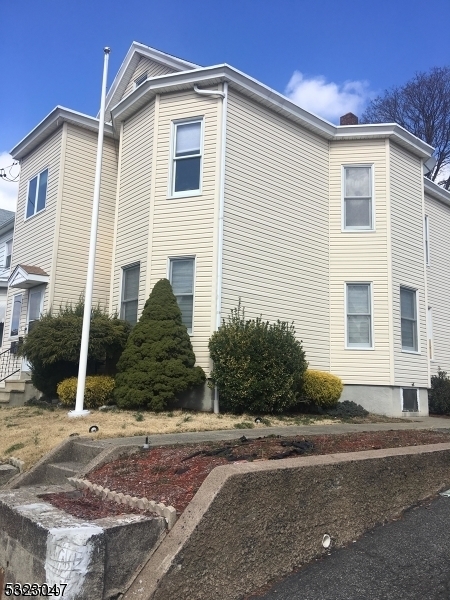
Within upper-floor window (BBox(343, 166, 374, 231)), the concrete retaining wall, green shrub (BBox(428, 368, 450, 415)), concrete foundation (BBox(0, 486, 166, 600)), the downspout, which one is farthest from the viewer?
green shrub (BBox(428, 368, 450, 415))

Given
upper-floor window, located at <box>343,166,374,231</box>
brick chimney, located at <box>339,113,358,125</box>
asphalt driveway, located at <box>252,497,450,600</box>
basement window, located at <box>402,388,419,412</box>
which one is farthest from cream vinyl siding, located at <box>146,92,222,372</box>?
asphalt driveway, located at <box>252,497,450,600</box>

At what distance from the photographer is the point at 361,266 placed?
14156 mm

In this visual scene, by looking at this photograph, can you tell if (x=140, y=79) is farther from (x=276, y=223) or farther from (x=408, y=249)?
(x=408, y=249)

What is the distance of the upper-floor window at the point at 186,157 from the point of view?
1263 cm

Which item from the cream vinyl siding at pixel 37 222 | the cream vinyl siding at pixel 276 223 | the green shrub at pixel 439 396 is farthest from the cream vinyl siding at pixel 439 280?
the cream vinyl siding at pixel 37 222

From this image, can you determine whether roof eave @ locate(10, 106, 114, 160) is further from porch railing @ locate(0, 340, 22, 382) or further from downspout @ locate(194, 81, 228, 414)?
porch railing @ locate(0, 340, 22, 382)

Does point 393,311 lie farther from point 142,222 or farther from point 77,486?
point 77,486

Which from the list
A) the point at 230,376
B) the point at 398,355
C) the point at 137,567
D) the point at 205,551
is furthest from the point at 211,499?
the point at 398,355

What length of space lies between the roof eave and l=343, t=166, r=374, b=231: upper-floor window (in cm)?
668

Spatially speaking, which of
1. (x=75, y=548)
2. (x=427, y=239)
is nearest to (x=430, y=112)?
(x=427, y=239)

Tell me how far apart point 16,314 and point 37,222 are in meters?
2.77

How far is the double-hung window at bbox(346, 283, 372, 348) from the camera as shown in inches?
547

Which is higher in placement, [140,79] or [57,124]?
[140,79]

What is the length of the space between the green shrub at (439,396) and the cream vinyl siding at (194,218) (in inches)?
284
